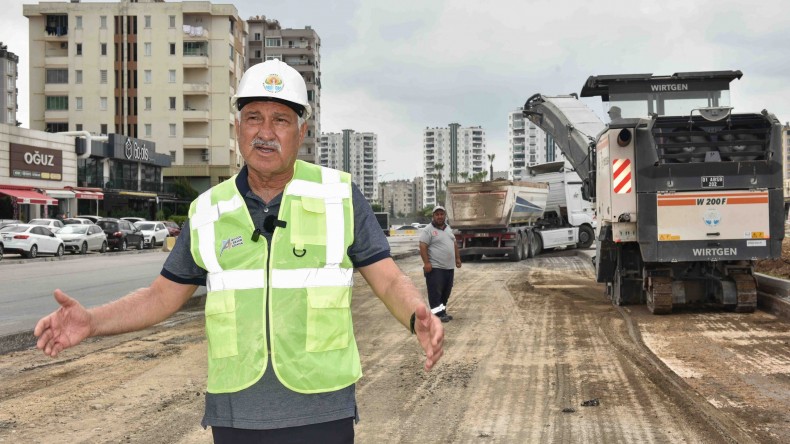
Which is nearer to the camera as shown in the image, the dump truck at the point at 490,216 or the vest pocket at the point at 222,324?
the vest pocket at the point at 222,324

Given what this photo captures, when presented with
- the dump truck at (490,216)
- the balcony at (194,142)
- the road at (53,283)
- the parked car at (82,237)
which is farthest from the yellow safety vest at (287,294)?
the balcony at (194,142)

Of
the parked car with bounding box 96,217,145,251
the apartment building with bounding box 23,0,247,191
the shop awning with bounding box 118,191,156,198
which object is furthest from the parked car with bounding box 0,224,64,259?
the apartment building with bounding box 23,0,247,191

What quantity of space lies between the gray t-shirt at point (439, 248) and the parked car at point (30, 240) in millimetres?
23514

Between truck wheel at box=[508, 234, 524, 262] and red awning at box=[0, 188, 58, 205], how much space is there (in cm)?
2902

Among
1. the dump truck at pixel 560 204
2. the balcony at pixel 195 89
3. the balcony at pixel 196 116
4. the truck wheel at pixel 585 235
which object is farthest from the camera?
the balcony at pixel 195 89

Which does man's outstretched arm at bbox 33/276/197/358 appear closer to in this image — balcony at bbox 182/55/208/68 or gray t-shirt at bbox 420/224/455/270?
gray t-shirt at bbox 420/224/455/270

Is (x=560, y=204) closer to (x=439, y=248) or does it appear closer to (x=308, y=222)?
(x=439, y=248)

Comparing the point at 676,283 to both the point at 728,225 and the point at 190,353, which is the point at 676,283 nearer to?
the point at 728,225

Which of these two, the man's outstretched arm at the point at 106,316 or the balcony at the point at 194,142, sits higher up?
the balcony at the point at 194,142

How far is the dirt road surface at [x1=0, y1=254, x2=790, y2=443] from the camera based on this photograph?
6.11 meters

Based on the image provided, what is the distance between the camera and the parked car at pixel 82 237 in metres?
35.2

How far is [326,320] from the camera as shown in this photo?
2717mm

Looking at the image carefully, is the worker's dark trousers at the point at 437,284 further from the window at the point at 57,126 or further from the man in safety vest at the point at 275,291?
the window at the point at 57,126

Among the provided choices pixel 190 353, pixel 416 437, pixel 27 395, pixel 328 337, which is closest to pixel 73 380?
pixel 27 395
